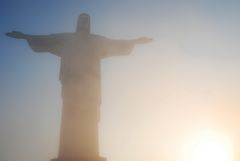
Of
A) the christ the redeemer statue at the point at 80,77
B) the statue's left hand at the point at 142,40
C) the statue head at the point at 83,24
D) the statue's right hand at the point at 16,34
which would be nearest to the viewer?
the christ the redeemer statue at the point at 80,77

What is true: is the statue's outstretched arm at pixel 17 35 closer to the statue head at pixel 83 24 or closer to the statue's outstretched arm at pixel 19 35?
the statue's outstretched arm at pixel 19 35

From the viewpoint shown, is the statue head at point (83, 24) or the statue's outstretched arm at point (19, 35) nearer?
the statue's outstretched arm at point (19, 35)

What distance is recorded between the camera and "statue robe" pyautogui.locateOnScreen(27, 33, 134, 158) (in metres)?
11.3

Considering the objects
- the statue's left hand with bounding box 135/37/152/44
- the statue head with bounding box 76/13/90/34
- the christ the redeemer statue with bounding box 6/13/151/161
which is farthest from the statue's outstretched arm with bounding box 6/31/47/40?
the statue's left hand with bounding box 135/37/152/44

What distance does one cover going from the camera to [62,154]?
11.2 m

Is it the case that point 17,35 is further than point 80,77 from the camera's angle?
Yes

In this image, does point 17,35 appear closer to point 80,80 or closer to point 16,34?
point 16,34

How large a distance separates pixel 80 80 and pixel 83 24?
1933 mm

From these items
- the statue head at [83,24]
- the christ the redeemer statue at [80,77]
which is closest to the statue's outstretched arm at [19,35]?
the christ the redeemer statue at [80,77]

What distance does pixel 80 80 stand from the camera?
39.0 feet

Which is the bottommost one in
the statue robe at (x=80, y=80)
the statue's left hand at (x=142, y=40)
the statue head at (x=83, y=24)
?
the statue robe at (x=80, y=80)

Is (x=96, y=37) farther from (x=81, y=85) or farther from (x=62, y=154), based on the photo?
(x=62, y=154)

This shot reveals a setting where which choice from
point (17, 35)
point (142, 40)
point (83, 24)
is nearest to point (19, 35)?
point (17, 35)

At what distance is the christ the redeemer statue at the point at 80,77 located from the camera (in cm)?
1123
